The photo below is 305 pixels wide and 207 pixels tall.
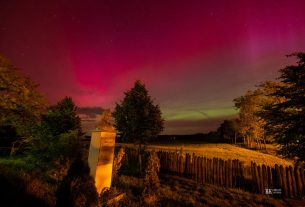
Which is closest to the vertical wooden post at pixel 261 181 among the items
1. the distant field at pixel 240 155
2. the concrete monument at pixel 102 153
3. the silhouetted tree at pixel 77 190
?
the distant field at pixel 240 155

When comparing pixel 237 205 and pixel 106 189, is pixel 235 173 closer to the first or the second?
pixel 237 205

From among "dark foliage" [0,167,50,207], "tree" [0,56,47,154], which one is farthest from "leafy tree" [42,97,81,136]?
"dark foliage" [0,167,50,207]

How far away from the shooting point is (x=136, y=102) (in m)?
17.9

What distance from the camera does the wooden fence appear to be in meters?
10.9

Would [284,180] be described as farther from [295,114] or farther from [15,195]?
[15,195]

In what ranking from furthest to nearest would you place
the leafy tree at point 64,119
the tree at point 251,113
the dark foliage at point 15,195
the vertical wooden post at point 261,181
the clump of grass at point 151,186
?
1. the tree at point 251,113
2. the leafy tree at point 64,119
3. the vertical wooden post at point 261,181
4. the clump of grass at point 151,186
5. the dark foliage at point 15,195

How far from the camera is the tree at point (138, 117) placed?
690 inches

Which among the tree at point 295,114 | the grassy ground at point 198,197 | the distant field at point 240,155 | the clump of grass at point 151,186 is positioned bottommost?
the grassy ground at point 198,197

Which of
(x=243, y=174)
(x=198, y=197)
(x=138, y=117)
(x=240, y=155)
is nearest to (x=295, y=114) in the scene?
(x=243, y=174)

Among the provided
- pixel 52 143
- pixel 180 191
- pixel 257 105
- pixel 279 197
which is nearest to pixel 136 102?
pixel 52 143

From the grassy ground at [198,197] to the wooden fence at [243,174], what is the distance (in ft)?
2.69

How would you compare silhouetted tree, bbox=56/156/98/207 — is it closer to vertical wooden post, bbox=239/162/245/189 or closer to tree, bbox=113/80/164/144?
vertical wooden post, bbox=239/162/245/189

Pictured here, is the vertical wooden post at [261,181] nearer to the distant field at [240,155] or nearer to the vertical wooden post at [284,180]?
the vertical wooden post at [284,180]

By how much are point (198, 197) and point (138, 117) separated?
29.6ft
